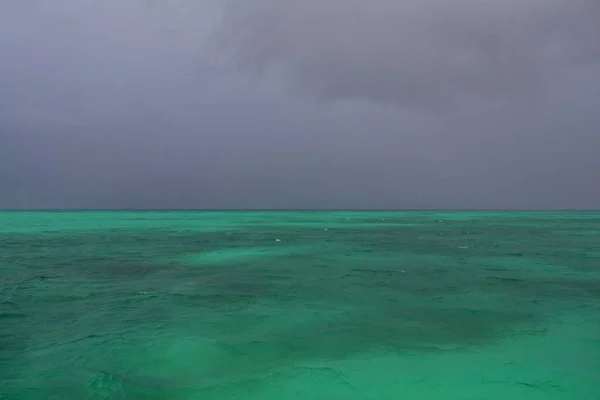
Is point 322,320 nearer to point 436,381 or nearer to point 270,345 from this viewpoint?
point 270,345

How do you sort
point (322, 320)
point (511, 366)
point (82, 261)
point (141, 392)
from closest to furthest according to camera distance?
1. point (141, 392)
2. point (511, 366)
3. point (322, 320)
4. point (82, 261)

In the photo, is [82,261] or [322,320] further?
[82,261]

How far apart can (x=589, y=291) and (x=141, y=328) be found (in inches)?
537

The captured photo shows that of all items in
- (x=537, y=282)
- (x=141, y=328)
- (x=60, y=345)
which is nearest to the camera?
(x=60, y=345)

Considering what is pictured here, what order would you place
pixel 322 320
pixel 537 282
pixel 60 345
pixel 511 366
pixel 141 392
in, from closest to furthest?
1. pixel 141 392
2. pixel 511 366
3. pixel 60 345
4. pixel 322 320
5. pixel 537 282

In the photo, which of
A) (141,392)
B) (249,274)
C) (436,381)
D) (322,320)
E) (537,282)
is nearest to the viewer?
(141,392)

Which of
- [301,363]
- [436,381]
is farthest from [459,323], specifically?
[301,363]

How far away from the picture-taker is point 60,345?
9.02 m

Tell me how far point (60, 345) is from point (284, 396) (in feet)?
16.3

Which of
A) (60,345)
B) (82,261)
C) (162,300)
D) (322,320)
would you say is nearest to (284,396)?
(322,320)

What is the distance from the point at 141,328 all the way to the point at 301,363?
13.6 feet

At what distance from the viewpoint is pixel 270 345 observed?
9.12m

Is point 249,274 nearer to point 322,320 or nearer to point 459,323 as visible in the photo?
point 322,320

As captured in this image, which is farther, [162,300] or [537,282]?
[537,282]
